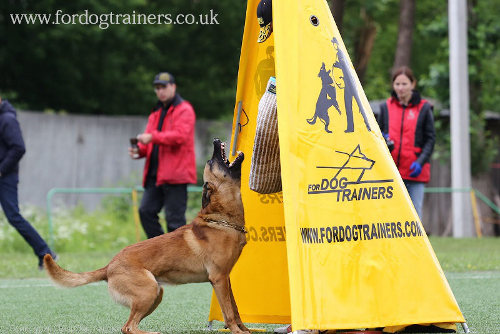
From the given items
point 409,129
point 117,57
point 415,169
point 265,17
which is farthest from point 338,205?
point 117,57

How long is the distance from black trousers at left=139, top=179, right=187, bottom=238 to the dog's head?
12.4 ft

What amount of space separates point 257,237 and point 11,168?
5168 millimetres

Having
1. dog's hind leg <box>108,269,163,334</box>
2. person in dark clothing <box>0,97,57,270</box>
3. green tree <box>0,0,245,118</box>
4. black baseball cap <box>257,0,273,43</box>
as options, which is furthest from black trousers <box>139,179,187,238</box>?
green tree <box>0,0,245,118</box>

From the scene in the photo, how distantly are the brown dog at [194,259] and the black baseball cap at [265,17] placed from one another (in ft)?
2.70

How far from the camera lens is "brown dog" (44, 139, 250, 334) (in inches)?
223

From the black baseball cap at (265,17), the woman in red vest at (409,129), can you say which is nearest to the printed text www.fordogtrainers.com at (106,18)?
the woman in red vest at (409,129)

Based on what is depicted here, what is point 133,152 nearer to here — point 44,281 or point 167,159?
point 167,159

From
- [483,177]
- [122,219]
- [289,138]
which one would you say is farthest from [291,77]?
[483,177]

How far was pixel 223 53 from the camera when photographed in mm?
28828

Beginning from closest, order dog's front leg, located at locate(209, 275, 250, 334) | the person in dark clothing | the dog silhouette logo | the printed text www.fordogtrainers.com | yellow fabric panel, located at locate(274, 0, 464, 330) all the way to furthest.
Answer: yellow fabric panel, located at locate(274, 0, 464, 330) → the dog silhouette logo → dog's front leg, located at locate(209, 275, 250, 334) → the person in dark clothing → the printed text www.fordogtrainers.com

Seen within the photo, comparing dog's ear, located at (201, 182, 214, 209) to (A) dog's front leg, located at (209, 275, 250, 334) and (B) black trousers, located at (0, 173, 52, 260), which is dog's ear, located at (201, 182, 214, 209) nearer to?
(A) dog's front leg, located at (209, 275, 250, 334)

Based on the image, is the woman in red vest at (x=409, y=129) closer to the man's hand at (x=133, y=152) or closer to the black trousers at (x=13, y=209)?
the man's hand at (x=133, y=152)

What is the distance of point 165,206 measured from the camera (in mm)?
9703

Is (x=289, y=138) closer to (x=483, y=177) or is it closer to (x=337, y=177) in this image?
(x=337, y=177)
